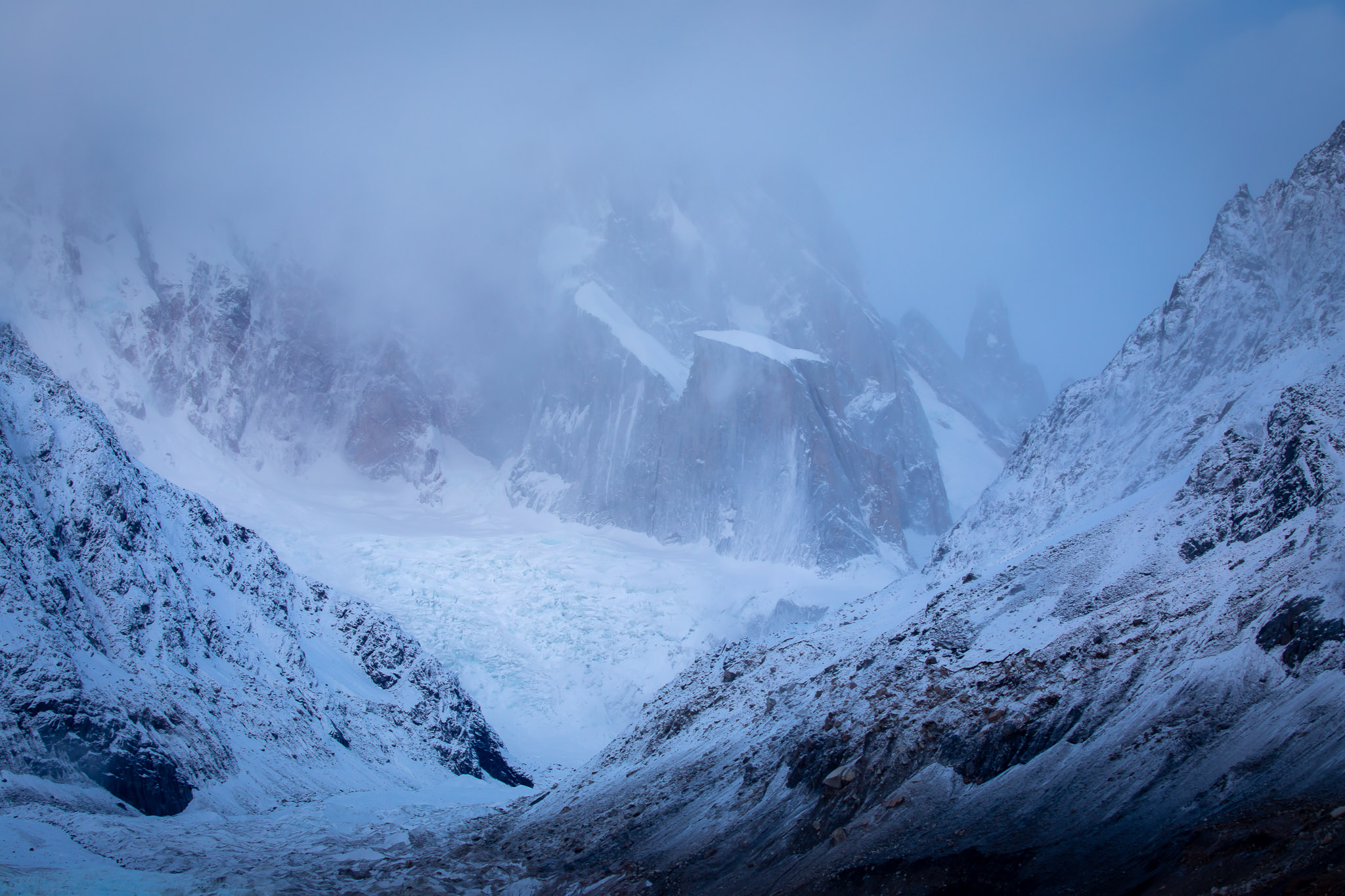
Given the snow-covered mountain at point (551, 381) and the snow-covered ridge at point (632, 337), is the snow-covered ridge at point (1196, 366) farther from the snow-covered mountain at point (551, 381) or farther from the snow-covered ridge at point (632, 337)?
the snow-covered ridge at point (632, 337)

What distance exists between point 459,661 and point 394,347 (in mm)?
91643

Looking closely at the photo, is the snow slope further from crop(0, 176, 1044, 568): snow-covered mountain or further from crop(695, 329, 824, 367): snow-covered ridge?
crop(695, 329, 824, 367): snow-covered ridge

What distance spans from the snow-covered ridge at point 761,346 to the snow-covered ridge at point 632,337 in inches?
348

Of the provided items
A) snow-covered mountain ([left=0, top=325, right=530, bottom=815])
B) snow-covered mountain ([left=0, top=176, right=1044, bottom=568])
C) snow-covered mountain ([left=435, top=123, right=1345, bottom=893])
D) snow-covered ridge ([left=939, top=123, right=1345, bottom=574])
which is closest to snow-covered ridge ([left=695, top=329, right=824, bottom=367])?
snow-covered mountain ([left=0, top=176, right=1044, bottom=568])

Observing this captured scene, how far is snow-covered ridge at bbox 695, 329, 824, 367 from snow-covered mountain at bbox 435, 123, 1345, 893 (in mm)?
100964

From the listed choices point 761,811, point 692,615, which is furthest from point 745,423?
point 761,811

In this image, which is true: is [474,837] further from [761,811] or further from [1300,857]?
[1300,857]

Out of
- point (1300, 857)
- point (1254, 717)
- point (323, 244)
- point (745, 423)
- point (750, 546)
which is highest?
point (323, 244)

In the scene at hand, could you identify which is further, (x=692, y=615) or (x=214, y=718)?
(x=692, y=615)

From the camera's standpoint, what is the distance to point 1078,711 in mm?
27891

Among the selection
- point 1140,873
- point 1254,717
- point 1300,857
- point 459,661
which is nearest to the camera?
point 1300,857

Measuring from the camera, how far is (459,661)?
104m

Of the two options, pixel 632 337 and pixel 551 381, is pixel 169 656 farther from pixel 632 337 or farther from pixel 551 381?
pixel 632 337

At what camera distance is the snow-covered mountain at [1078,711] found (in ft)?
68.3
